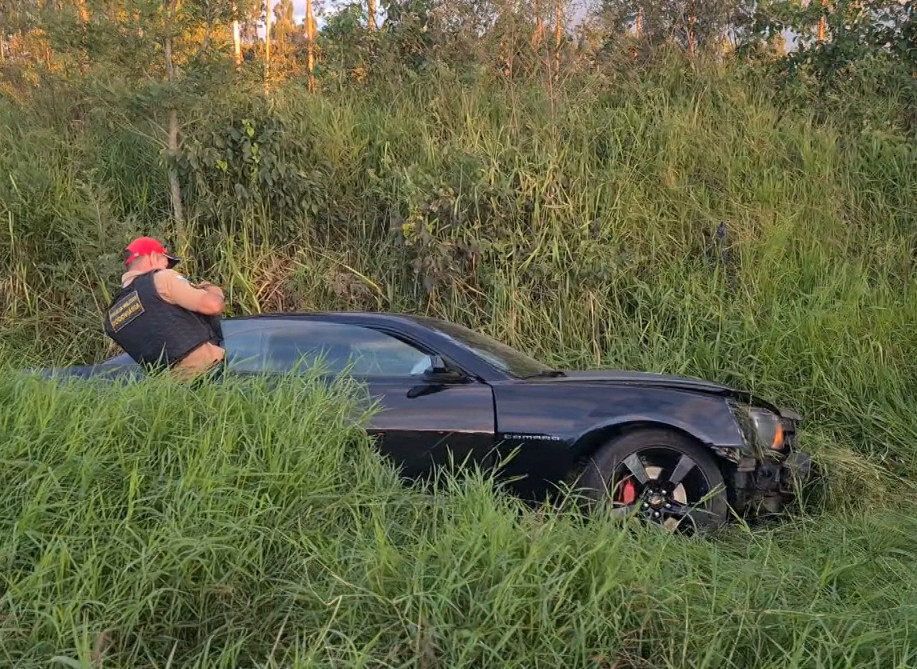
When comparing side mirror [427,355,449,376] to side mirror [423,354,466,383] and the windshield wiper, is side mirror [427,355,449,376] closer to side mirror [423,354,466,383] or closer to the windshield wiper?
side mirror [423,354,466,383]

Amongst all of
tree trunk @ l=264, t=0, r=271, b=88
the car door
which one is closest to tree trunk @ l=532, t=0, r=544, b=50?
tree trunk @ l=264, t=0, r=271, b=88

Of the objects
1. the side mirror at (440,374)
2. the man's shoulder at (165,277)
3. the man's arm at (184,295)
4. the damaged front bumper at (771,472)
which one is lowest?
the damaged front bumper at (771,472)

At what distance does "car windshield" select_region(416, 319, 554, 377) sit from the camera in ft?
14.9

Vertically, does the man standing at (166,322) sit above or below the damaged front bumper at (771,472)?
above

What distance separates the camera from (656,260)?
749 cm

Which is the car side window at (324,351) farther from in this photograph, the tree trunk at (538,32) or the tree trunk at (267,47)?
the tree trunk at (538,32)

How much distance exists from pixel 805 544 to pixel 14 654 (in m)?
3.19

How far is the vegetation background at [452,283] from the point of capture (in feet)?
8.11

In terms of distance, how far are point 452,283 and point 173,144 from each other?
3102mm

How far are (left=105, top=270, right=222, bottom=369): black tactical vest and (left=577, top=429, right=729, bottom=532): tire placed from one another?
224 cm

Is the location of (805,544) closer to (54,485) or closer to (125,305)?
(54,485)

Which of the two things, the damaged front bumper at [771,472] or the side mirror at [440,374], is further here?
the side mirror at [440,374]

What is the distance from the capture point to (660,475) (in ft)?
13.3

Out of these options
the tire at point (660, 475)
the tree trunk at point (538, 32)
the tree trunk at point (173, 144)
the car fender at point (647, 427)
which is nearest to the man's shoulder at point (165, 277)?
the car fender at point (647, 427)
